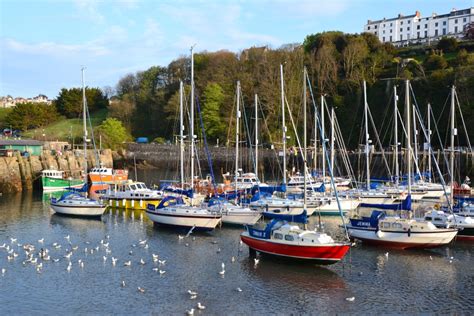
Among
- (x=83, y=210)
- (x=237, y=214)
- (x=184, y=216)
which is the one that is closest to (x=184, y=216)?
(x=184, y=216)

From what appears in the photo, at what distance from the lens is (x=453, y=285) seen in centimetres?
2600

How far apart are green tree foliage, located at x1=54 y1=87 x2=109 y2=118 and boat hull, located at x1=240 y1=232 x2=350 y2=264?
109 m

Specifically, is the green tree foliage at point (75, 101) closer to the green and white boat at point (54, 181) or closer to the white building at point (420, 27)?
the green and white boat at point (54, 181)

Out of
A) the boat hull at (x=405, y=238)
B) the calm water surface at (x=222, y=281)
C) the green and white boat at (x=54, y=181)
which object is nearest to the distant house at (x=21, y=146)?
the green and white boat at (x=54, y=181)

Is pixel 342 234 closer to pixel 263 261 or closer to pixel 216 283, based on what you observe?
pixel 263 261

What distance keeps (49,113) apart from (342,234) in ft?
355

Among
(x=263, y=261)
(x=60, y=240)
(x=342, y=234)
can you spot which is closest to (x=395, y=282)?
(x=263, y=261)

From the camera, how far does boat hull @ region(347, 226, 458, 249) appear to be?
3180cm

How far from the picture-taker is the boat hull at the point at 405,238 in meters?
31.8

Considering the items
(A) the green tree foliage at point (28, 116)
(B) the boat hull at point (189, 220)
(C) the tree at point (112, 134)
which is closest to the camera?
(B) the boat hull at point (189, 220)

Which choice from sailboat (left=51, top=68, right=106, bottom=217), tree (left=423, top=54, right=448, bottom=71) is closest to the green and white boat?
sailboat (left=51, top=68, right=106, bottom=217)

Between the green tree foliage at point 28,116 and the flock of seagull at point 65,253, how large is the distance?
94914mm

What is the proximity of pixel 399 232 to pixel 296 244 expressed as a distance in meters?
7.72

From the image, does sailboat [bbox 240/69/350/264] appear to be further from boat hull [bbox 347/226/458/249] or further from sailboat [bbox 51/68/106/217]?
sailboat [bbox 51/68/106/217]
